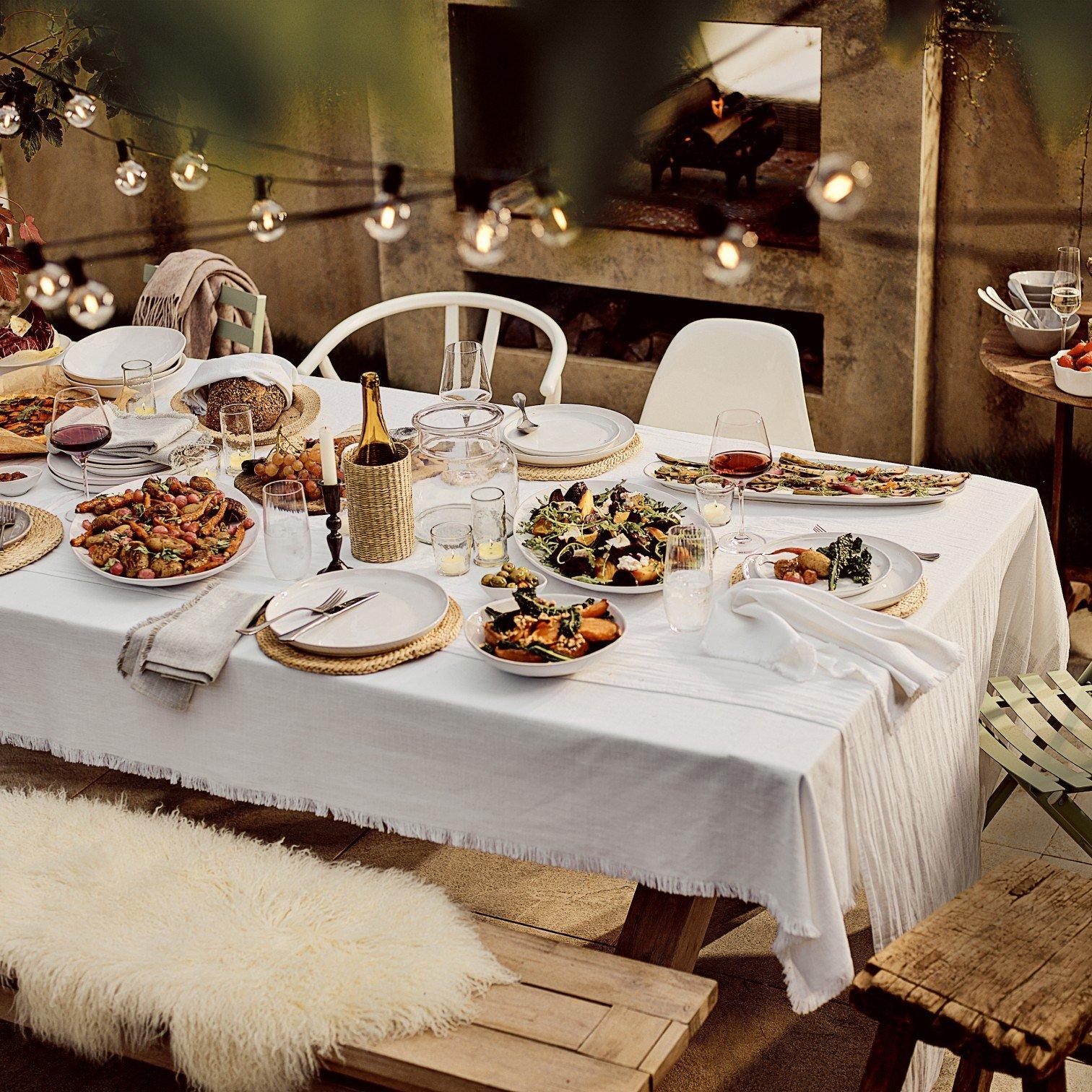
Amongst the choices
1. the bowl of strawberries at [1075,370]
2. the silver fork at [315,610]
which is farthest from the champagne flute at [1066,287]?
the silver fork at [315,610]

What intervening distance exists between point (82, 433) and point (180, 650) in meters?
0.65

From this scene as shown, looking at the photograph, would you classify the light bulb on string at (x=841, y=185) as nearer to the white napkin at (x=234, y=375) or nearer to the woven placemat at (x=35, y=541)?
the white napkin at (x=234, y=375)

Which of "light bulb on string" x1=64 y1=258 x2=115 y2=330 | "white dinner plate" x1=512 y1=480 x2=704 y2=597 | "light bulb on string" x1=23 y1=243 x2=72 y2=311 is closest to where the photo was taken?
"white dinner plate" x1=512 y1=480 x2=704 y2=597

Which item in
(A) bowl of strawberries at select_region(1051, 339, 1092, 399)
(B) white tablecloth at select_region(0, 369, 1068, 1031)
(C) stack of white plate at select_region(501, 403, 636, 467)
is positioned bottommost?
(B) white tablecloth at select_region(0, 369, 1068, 1031)

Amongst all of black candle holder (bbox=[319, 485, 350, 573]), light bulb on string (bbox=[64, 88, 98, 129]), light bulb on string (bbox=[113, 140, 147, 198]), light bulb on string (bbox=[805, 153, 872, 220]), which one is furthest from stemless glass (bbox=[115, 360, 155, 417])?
light bulb on string (bbox=[805, 153, 872, 220])

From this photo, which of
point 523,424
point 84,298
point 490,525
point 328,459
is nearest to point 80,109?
point 84,298

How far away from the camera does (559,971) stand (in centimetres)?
165

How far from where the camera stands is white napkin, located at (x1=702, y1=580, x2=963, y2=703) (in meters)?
1.75

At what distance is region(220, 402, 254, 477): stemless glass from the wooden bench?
3.67 ft

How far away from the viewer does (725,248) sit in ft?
13.4

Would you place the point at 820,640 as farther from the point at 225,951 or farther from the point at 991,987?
the point at 225,951

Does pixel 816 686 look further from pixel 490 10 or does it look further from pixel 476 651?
pixel 490 10

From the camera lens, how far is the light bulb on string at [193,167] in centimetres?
439

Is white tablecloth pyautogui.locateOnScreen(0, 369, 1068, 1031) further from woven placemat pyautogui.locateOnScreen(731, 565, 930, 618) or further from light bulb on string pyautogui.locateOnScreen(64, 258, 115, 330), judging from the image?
light bulb on string pyautogui.locateOnScreen(64, 258, 115, 330)
